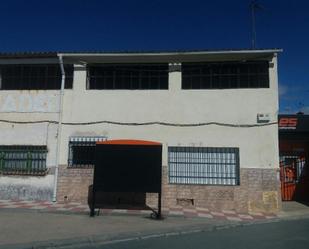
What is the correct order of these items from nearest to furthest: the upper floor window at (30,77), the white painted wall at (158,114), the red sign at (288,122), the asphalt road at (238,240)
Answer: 1. the asphalt road at (238,240)
2. the white painted wall at (158,114)
3. the upper floor window at (30,77)
4. the red sign at (288,122)

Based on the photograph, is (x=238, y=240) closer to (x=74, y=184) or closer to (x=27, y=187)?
(x=74, y=184)

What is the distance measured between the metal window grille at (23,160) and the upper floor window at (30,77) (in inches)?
94.6

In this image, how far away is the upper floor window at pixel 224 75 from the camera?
15023 mm

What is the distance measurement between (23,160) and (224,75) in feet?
27.0

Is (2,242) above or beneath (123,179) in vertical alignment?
beneath

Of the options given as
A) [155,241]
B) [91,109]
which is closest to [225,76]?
[91,109]

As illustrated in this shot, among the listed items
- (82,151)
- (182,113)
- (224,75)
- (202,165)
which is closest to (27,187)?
(82,151)

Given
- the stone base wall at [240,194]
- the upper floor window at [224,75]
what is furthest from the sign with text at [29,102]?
the stone base wall at [240,194]

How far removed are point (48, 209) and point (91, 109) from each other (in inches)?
160

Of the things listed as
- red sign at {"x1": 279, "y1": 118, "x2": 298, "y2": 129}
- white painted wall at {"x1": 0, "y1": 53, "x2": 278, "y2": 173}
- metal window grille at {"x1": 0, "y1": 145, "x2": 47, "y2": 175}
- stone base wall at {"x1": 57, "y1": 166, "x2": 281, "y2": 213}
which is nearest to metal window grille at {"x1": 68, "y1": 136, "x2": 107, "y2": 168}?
white painted wall at {"x1": 0, "y1": 53, "x2": 278, "y2": 173}

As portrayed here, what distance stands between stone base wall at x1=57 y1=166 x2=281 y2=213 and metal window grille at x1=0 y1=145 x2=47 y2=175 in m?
1.53

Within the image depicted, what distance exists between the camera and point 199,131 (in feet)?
48.6

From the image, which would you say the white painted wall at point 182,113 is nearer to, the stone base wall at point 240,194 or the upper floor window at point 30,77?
the stone base wall at point 240,194

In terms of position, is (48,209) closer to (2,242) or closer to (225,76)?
(2,242)
